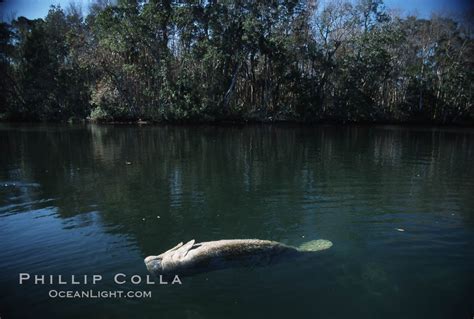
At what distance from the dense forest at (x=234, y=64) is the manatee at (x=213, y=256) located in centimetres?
3766

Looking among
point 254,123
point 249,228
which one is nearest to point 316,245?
point 249,228

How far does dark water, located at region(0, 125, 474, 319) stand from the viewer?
645 cm

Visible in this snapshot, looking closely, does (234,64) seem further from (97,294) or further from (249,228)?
(97,294)

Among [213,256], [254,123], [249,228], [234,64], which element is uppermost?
[234,64]

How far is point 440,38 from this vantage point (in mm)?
48469

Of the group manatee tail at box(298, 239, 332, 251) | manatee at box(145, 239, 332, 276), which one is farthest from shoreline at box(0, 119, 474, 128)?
manatee at box(145, 239, 332, 276)

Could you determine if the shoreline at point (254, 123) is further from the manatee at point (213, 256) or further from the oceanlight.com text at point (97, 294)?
the oceanlight.com text at point (97, 294)

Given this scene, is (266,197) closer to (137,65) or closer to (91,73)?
(137,65)

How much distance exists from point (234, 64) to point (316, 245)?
41.5 meters

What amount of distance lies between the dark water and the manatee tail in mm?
266

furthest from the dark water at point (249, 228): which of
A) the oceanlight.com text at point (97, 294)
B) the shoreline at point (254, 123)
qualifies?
the shoreline at point (254, 123)

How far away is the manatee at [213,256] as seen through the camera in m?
6.91

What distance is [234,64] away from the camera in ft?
157

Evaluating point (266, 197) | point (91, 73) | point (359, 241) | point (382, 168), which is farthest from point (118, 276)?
point (91, 73)
